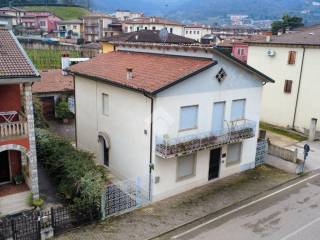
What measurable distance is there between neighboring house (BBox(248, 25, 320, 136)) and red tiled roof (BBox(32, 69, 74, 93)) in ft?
57.8

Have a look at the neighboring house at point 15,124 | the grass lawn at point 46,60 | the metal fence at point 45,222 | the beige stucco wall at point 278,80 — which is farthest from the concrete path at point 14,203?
the grass lawn at point 46,60

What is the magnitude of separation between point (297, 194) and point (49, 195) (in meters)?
12.5

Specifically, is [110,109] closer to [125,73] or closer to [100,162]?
[125,73]

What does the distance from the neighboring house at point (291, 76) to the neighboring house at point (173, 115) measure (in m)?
11.0

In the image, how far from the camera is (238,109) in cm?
1930

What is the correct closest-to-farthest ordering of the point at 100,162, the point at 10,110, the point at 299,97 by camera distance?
the point at 10,110, the point at 100,162, the point at 299,97

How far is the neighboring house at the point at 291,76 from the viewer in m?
28.5

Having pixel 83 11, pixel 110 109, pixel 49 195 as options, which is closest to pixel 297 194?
pixel 110 109

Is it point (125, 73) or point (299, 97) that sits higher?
point (125, 73)

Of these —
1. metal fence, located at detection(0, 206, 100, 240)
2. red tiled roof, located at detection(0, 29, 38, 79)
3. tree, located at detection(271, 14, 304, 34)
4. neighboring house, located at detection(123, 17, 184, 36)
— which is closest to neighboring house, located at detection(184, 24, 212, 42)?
neighboring house, located at detection(123, 17, 184, 36)

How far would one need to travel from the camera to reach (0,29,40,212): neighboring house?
14092 millimetres

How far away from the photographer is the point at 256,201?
1736 centimetres

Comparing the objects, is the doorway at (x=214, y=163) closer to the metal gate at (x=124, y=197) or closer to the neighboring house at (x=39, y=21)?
the metal gate at (x=124, y=197)

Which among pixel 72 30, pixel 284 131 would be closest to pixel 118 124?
pixel 284 131
